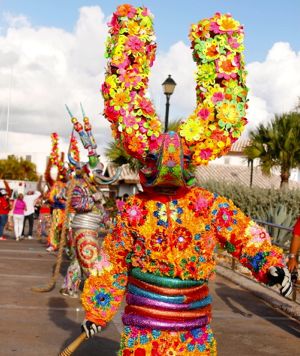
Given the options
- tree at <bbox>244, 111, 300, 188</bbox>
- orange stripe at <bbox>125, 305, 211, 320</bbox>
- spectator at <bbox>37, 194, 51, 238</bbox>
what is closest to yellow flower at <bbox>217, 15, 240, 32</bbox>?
orange stripe at <bbox>125, 305, 211, 320</bbox>

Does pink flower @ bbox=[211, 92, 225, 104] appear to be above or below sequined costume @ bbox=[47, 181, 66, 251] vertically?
above

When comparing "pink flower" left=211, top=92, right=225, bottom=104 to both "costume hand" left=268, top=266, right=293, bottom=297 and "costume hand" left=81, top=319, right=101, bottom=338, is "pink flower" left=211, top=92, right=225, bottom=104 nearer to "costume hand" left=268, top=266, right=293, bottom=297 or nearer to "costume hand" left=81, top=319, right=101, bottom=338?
"costume hand" left=268, top=266, right=293, bottom=297

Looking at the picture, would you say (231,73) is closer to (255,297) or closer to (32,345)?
(32,345)

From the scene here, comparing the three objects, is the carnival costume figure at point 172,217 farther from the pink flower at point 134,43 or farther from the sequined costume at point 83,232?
the sequined costume at point 83,232

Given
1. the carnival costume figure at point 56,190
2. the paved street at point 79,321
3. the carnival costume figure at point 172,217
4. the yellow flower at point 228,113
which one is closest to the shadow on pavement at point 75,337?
the paved street at point 79,321

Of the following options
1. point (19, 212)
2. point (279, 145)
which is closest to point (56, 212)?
point (19, 212)

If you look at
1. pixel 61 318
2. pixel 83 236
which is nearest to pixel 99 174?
pixel 83 236

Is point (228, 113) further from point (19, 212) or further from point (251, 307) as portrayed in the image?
point (19, 212)

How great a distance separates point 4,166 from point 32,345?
242ft

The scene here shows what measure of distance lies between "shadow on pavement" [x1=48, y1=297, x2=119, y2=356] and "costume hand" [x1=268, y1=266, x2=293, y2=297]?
3066 mm

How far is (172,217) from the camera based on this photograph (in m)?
3.89

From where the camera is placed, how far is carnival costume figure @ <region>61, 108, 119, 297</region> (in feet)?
29.4

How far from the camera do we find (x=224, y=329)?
25.1ft

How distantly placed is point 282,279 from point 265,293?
683cm
